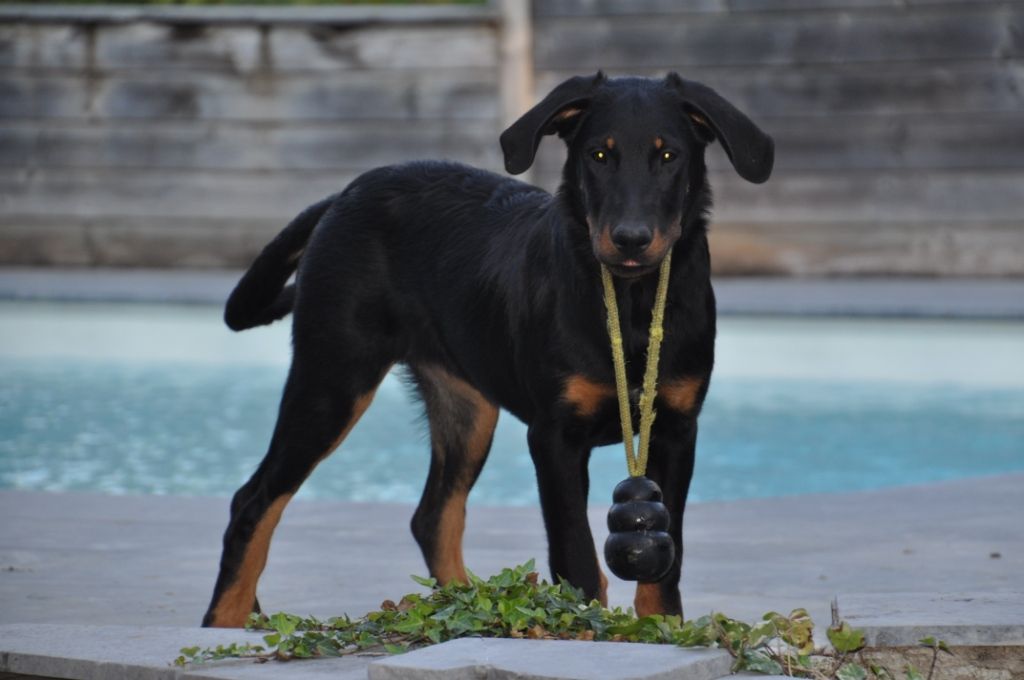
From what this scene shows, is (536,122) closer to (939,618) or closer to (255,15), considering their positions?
(939,618)

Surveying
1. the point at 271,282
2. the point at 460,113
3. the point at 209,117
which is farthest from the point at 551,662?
the point at 209,117

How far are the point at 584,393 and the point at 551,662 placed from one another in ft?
2.57

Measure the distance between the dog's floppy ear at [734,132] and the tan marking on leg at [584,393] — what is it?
458 mm

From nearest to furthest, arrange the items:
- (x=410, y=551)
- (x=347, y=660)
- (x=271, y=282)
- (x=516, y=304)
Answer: (x=347, y=660) < (x=516, y=304) < (x=271, y=282) < (x=410, y=551)

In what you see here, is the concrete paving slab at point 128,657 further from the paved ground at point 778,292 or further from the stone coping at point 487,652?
the paved ground at point 778,292

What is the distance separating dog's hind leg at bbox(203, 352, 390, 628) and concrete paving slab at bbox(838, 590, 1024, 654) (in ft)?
4.07

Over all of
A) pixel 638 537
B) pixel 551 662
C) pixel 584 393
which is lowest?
pixel 551 662

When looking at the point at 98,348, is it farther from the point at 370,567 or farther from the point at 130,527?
the point at 370,567

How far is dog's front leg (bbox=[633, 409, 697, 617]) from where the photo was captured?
3150 mm

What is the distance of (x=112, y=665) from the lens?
2660mm

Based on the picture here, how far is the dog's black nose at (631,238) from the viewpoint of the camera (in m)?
2.89

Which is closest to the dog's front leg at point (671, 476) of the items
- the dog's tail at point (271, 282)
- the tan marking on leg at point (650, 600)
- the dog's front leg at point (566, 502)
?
the tan marking on leg at point (650, 600)

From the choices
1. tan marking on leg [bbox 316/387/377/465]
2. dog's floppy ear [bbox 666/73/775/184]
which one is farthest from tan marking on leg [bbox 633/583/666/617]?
tan marking on leg [bbox 316/387/377/465]

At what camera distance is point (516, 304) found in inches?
133
